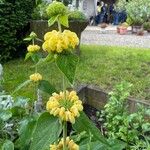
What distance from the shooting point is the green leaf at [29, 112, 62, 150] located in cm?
142

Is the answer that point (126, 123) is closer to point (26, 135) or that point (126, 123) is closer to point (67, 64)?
point (26, 135)

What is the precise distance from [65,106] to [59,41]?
20cm

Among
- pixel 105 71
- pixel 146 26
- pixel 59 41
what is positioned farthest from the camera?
pixel 146 26

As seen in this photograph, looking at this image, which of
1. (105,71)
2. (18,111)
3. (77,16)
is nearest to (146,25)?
(77,16)

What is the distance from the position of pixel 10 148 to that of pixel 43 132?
31.5 inches

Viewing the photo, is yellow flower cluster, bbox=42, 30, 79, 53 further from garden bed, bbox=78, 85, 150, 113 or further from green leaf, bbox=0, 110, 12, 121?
garden bed, bbox=78, 85, 150, 113

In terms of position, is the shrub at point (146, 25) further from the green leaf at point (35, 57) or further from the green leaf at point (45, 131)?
the green leaf at point (45, 131)

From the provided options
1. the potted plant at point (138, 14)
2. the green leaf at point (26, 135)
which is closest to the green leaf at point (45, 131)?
the green leaf at point (26, 135)

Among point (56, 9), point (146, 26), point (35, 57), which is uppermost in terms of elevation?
point (56, 9)

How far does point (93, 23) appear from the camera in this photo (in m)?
23.5

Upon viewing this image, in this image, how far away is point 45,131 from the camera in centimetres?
143

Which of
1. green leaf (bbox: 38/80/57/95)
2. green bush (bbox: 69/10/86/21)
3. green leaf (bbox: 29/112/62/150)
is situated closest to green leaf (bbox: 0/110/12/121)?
green leaf (bbox: 38/80/57/95)

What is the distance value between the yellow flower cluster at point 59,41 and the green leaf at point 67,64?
28 mm

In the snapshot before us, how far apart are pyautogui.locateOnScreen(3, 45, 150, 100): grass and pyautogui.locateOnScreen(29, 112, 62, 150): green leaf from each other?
4.24 m
